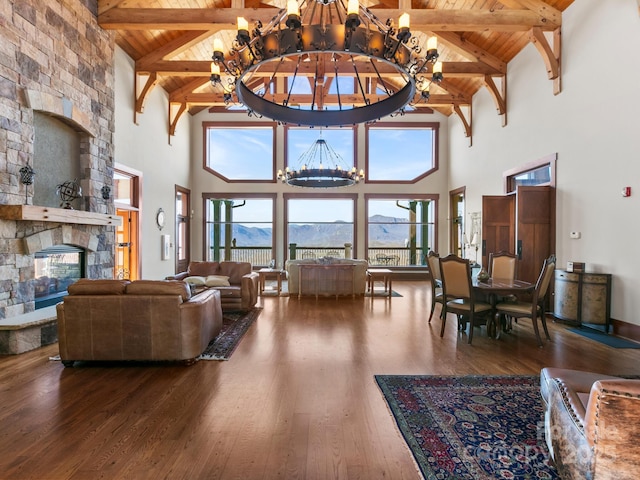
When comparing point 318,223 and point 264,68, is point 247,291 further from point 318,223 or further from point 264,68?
point 318,223

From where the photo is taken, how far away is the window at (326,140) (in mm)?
10789

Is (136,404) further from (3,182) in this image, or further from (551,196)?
(551,196)

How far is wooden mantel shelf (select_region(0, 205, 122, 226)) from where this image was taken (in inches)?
155

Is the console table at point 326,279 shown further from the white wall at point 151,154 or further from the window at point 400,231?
the window at point 400,231

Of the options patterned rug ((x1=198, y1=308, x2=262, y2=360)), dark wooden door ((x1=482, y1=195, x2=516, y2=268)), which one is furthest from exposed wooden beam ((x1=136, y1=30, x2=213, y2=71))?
dark wooden door ((x1=482, y1=195, x2=516, y2=268))

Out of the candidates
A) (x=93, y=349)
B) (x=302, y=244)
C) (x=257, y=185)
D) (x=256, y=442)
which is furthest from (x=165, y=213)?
(x=256, y=442)

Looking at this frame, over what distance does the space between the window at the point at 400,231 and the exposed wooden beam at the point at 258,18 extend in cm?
579

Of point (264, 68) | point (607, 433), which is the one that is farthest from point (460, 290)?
point (264, 68)

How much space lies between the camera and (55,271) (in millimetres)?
4977

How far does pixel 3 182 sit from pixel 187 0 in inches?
181

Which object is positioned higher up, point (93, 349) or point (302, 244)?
point (302, 244)

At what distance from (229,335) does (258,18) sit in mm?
4793

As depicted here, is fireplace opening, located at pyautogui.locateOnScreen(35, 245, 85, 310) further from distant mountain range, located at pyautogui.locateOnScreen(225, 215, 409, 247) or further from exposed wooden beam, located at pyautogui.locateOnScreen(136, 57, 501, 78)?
distant mountain range, located at pyautogui.locateOnScreen(225, 215, 409, 247)

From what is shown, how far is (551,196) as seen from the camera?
5.85 m
